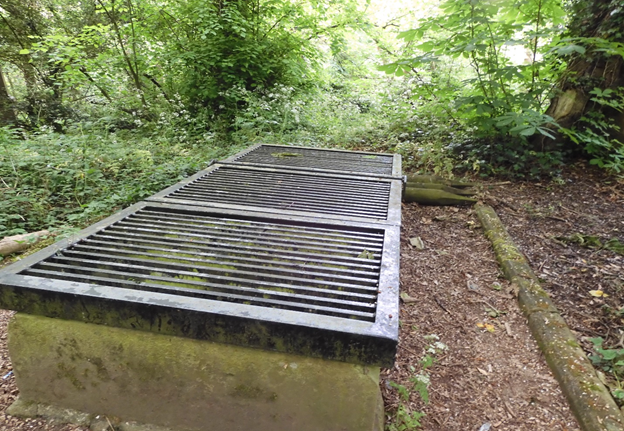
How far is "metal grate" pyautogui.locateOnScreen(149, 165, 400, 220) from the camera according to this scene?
265 cm

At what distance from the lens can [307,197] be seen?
2.89 meters

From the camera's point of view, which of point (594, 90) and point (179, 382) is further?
point (594, 90)

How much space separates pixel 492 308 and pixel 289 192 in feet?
5.89

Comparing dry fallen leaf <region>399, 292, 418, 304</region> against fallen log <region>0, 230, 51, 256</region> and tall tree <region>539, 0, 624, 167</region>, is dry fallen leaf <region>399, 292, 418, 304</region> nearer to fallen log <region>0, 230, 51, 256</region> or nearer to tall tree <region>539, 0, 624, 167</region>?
fallen log <region>0, 230, 51, 256</region>

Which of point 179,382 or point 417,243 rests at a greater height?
point 179,382

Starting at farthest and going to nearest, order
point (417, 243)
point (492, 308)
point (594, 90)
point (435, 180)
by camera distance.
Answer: point (435, 180)
point (594, 90)
point (417, 243)
point (492, 308)

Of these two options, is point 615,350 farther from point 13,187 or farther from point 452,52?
point 13,187

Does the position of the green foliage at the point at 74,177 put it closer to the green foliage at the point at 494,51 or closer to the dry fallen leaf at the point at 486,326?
the green foliage at the point at 494,51

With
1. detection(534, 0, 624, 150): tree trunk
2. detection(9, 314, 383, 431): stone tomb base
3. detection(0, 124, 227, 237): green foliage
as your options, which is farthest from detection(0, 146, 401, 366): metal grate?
detection(534, 0, 624, 150): tree trunk

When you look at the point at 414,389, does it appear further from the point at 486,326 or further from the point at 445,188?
the point at 445,188

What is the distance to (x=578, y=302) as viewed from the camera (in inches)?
107

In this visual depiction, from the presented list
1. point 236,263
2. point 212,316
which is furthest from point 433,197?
point 212,316

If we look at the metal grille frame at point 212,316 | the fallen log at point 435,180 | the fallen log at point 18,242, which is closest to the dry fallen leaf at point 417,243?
the fallen log at point 435,180

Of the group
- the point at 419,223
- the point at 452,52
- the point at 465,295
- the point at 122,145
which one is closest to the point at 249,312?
the point at 465,295
